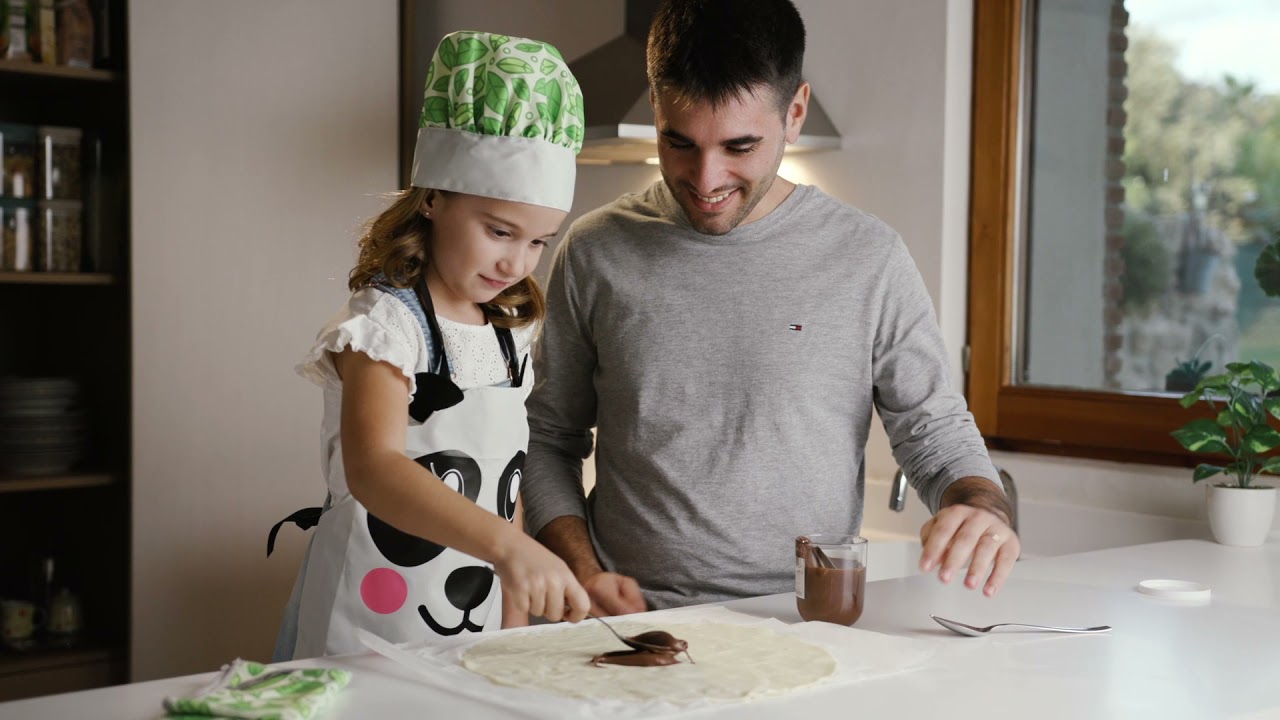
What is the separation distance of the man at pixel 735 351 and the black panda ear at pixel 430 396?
334 mm

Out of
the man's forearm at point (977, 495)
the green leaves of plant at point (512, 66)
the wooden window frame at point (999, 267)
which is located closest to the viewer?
the green leaves of plant at point (512, 66)

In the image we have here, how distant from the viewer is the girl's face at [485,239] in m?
1.46

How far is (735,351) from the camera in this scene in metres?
1.76

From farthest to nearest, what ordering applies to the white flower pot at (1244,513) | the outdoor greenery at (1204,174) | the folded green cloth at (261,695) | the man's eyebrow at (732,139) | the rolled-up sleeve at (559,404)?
1. the outdoor greenery at (1204,174)
2. the white flower pot at (1244,513)
3. the rolled-up sleeve at (559,404)
4. the man's eyebrow at (732,139)
5. the folded green cloth at (261,695)

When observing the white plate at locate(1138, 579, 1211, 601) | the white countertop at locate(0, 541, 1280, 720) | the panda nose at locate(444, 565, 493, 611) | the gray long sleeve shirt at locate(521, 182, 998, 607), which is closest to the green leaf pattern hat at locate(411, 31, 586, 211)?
the gray long sleeve shirt at locate(521, 182, 998, 607)

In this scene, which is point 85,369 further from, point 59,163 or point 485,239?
point 485,239

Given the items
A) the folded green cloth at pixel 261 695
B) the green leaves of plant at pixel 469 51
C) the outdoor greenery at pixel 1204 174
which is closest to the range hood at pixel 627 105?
the outdoor greenery at pixel 1204 174

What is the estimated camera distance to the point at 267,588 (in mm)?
2930

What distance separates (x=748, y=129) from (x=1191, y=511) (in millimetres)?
1115

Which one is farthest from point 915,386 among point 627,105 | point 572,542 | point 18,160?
point 18,160

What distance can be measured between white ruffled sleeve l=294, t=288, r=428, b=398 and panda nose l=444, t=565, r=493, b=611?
24 cm

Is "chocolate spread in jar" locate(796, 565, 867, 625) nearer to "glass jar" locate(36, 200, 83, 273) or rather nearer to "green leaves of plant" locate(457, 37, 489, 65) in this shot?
"green leaves of plant" locate(457, 37, 489, 65)

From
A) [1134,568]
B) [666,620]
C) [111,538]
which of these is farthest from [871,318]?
[111,538]

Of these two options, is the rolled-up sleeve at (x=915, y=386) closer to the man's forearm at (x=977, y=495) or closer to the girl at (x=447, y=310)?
the man's forearm at (x=977, y=495)
